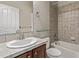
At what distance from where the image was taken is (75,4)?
288cm

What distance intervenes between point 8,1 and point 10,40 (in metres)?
0.76

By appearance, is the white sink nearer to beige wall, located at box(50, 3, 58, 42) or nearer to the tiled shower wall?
beige wall, located at box(50, 3, 58, 42)

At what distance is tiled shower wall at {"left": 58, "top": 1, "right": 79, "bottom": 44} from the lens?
2881mm

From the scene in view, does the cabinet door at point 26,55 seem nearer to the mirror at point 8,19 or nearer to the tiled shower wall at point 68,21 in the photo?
the mirror at point 8,19

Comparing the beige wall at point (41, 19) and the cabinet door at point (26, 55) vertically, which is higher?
the beige wall at point (41, 19)

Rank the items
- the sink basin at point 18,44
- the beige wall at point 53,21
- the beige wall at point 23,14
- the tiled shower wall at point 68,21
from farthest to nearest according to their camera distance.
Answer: the beige wall at point 53,21
the tiled shower wall at point 68,21
the beige wall at point 23,14
the sink basin at point 18,44

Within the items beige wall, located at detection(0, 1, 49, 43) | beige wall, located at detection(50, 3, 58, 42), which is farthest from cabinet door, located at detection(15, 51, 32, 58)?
beige wall, located at detection(50, 3, 58, 42)

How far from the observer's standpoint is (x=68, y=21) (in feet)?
10.1

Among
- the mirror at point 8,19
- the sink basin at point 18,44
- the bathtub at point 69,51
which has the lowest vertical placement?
the bathtub at point 69,51

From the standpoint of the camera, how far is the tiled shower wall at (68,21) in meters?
2.88

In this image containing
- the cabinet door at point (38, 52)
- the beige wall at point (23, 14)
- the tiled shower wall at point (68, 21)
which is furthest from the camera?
the tiled shower wall at point (68, 21)

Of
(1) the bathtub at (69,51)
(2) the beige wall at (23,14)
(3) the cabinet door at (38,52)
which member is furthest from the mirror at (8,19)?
(1) the bathtub at (69,51)

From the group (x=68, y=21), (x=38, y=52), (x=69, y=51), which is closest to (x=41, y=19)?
(x=68, y=21)

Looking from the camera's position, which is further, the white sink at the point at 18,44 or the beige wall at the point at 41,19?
the beige wall at the point at 41,19
